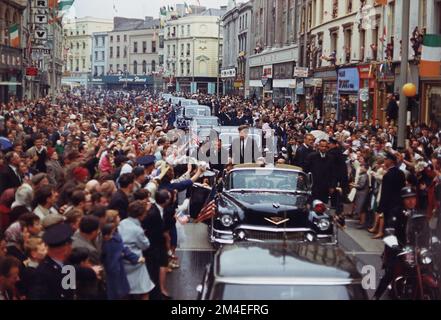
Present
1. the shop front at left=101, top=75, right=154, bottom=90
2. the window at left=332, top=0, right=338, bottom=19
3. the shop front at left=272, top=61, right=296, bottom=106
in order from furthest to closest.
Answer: the shop front at left=101, top=75, right=154, bottom=90 → the shop front at left=272, top=61, right=296, bottom=106 → the window at left=332, top=0, right=338, bottom=19

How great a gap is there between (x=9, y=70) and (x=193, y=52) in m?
57.5

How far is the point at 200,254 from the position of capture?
12977 mm

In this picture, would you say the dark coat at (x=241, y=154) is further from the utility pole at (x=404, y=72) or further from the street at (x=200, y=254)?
the street at (x=200, y=254)

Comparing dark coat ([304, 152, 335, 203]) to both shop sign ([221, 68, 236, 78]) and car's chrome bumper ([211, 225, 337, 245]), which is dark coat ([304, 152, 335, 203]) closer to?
car's chrome bumper ([211, 225, 337, 245])

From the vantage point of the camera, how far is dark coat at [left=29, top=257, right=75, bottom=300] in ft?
22.7

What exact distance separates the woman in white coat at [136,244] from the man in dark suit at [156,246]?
0.55 meters

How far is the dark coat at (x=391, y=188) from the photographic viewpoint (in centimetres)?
1327

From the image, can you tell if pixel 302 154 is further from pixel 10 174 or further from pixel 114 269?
pixel 114 269

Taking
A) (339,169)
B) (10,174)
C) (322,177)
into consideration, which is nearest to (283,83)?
(339,169)

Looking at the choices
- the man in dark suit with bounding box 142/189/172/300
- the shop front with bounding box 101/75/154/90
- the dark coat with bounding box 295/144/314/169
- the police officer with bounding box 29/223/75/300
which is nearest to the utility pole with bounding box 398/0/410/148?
the dark coat with bounding box 295/144/314/169

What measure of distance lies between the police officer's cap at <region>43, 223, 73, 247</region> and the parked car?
138cm
